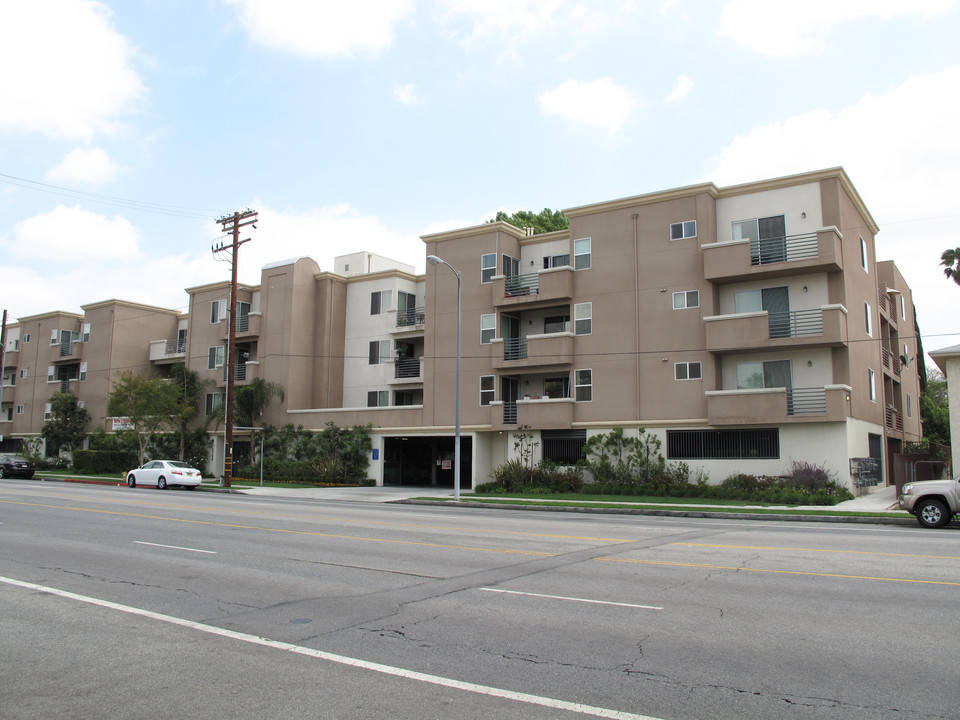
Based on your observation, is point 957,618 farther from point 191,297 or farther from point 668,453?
point 191,297

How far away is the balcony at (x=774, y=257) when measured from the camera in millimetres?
29172

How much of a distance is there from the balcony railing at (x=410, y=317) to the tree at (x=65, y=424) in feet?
96.7

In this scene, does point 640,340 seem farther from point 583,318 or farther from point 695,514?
point 695,514

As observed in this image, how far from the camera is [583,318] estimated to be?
35125 millimetres

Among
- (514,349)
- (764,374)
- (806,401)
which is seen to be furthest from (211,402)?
(806,401)

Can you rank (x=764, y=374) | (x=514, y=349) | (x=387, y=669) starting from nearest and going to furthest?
(x=387, y=669) < (x=764, y=374) < (x=514, y=349)

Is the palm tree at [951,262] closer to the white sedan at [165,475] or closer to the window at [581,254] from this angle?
the window at [581,254]

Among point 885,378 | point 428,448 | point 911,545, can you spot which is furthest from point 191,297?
point 911,545

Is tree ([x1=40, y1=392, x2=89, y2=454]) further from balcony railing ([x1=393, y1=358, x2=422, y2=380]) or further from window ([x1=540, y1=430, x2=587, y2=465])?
window ([x1=540, y1=430, x2=587, y2=465])

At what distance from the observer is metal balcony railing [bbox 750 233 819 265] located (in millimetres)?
29955

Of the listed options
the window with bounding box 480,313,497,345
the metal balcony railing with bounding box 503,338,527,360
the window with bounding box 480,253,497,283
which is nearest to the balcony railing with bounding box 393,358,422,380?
the window with bounding box 480,313,497,345

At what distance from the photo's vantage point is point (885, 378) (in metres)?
38.7

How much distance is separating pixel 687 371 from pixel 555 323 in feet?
26.4

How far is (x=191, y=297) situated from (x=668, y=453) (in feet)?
118
